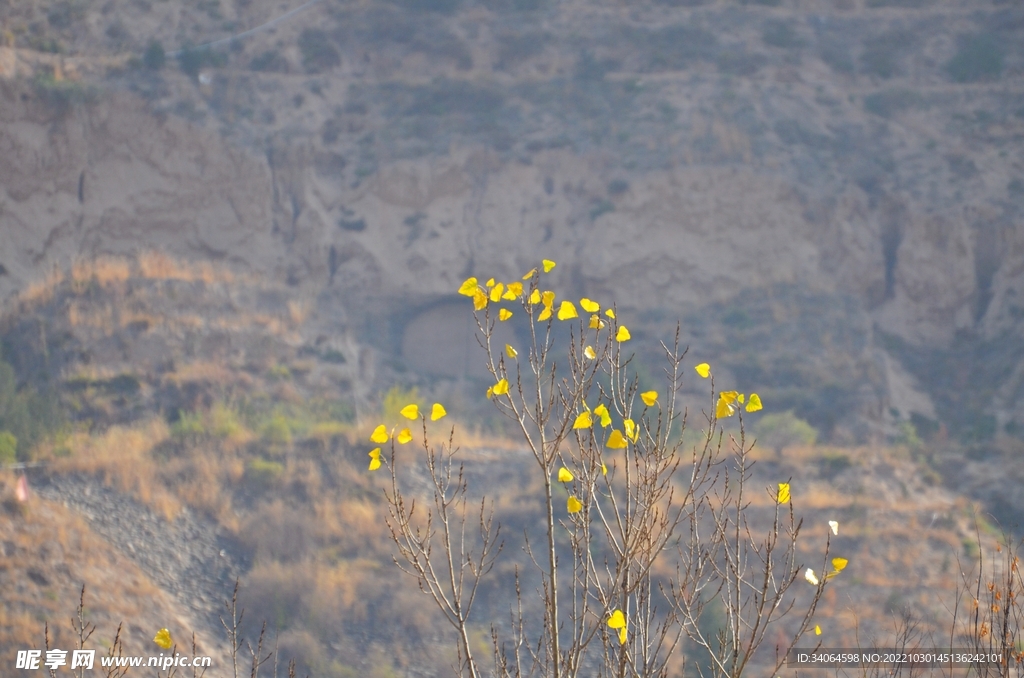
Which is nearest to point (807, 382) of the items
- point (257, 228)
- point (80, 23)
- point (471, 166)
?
Answer: point (471, 166)

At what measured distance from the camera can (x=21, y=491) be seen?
56.6 feet

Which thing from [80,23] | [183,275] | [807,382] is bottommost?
[807,382]

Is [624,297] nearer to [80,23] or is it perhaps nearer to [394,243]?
[394,243]

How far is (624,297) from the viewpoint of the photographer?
29297mm

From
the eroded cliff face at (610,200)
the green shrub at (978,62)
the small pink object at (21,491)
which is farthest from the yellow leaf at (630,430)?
the green shrub at (978,62)

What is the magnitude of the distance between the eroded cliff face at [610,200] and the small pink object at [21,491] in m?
10.4

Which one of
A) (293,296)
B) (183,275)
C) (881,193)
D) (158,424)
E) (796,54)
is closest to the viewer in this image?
(158,424)

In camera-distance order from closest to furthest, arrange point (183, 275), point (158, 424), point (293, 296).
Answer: point (158, 424) < point (183, 275) < point (293, 296)

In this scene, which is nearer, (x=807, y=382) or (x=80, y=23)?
(x=807, y=382)

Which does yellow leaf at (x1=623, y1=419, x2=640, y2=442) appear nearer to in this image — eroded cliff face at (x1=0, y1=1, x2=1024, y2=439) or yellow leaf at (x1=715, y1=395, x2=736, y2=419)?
yellow leaf at (x1=715, y1=395, x2=736, y2=419)

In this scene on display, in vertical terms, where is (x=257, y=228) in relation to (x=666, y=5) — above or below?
below

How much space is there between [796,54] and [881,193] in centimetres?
710

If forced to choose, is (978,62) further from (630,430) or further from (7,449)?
(630,430)

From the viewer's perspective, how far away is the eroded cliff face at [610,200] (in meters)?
27.9
